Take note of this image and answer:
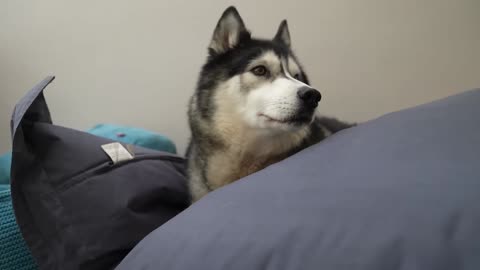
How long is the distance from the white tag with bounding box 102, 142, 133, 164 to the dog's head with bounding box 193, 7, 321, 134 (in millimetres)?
255

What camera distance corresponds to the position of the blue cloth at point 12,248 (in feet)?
2.47

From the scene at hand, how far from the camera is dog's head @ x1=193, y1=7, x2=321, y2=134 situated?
0.99 m

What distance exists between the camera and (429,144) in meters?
0.64

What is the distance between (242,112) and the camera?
107 cm

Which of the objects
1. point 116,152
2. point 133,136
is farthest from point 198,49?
point 116,152

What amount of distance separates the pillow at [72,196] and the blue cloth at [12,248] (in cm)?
7

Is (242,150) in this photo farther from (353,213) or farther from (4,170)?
(4,170)

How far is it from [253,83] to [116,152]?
0.41m

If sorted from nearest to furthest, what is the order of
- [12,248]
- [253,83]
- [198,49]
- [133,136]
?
[12,248] < [253,83] < [133,136] < [198,49]

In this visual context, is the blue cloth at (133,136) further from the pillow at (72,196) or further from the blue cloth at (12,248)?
the blue cloth at (12,248)

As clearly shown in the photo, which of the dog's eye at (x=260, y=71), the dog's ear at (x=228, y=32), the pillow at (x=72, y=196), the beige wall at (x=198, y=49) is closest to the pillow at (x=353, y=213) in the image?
the pillow at (x=72, y=196)

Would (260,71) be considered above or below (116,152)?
above

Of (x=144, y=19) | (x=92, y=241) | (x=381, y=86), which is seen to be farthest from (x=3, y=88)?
(x=381, y=86)

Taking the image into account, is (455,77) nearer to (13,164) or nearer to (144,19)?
(144,19)
